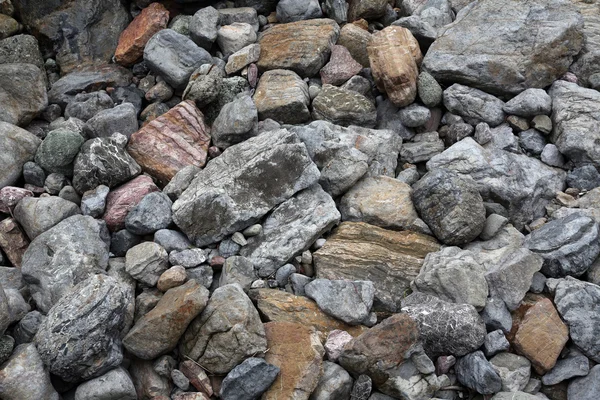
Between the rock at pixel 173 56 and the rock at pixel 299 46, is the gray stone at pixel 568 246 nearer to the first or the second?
the rock at pixel 299 46

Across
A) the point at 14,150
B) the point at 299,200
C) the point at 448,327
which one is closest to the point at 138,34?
the point at 14,150

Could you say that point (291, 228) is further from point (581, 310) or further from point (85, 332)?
point (581, 310)

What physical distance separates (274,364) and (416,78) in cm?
273

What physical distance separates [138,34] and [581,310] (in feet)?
14.1

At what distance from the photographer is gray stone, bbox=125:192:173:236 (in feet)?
14.1

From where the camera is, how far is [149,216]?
4.31 meters

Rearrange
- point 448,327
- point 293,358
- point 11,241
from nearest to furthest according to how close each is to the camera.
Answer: point 293,358, point 448,327, point 11,241

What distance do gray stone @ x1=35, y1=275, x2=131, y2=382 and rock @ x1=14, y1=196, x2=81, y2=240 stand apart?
872 millimetres

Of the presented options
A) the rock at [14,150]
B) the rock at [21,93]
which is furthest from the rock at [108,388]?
the rock at [21,93]

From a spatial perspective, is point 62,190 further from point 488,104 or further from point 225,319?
point 488,104

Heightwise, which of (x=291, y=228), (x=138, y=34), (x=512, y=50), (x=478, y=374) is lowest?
(x=478, y=374)

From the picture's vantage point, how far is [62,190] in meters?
4.60

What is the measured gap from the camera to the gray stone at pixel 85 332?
3463 mm

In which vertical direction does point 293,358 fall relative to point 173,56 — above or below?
below
